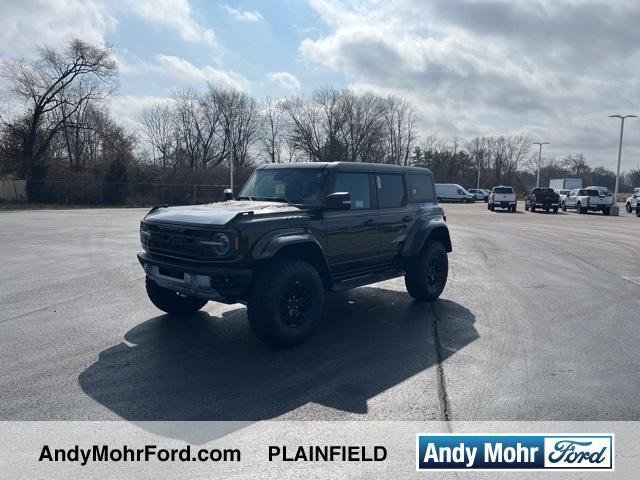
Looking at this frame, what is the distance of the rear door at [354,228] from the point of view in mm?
5973

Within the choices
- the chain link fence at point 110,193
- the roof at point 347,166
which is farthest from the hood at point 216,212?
the chain link fence at point 110,193

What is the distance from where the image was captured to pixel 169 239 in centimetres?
543

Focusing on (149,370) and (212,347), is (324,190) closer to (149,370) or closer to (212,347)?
(212,347)

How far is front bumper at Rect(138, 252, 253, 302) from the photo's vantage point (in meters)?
4.93

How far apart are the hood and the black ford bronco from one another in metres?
0.01

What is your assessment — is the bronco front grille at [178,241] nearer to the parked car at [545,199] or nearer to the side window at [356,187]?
the side window at [356,187]

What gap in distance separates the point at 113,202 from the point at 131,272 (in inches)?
1381

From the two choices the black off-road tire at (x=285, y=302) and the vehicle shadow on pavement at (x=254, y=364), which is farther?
the black off-road tire at (x=285, y=302)

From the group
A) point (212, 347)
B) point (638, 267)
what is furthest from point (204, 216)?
point (638, 267)

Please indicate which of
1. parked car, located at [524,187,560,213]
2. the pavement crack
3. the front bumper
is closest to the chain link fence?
parked car, located at [524,187,560,213]

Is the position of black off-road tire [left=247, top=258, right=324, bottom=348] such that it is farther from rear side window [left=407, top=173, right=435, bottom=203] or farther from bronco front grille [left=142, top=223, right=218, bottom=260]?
rear side window [left=407, top=173, right=435, bottom=203]

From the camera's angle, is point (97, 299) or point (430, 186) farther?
point (430, 186)

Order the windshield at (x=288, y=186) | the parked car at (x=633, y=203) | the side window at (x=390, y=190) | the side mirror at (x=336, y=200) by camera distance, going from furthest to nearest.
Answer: the parked car at (x=633, y=203)
the side window at (x=390, y=190)
the windshield at (x=288, y=186)
the side mirror at (x=336, y=200)

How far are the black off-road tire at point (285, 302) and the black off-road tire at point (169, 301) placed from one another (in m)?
1.68
